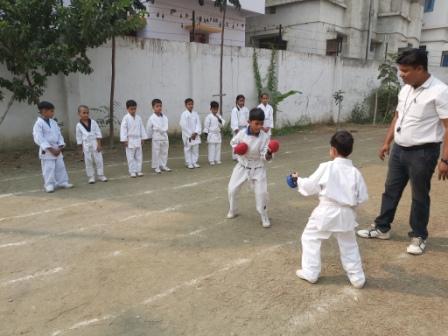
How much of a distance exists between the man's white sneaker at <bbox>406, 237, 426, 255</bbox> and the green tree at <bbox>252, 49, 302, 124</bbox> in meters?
9.43

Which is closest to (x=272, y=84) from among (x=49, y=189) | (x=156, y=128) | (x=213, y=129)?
(x=213, y=129)

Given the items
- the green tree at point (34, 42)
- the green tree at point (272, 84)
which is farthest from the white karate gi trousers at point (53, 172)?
the green tree at point (272, 84)

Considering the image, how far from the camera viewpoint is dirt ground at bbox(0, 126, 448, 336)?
264cm

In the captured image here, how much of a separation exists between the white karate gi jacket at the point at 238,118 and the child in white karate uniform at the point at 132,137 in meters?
2.38

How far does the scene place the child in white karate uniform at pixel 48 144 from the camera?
19.0 feet

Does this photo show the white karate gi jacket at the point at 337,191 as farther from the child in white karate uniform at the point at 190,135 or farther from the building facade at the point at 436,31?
the building facade at the point at 436,31

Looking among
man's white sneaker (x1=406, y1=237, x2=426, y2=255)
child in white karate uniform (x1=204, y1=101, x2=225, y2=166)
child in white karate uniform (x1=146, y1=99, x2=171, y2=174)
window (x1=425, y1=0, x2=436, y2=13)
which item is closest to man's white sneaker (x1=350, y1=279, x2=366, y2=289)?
man's white sneaker (x1=406, y1=237, x2=426, y2=255)

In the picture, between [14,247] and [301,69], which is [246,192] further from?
[301,69]

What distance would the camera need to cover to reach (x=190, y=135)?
770cm

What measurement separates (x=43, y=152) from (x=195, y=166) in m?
2.97

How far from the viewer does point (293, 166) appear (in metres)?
7.86

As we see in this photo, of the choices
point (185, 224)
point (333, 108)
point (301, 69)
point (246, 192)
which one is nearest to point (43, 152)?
point (185, 224)

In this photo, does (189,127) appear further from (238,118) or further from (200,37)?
(200,37)

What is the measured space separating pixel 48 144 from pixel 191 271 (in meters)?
3.74
